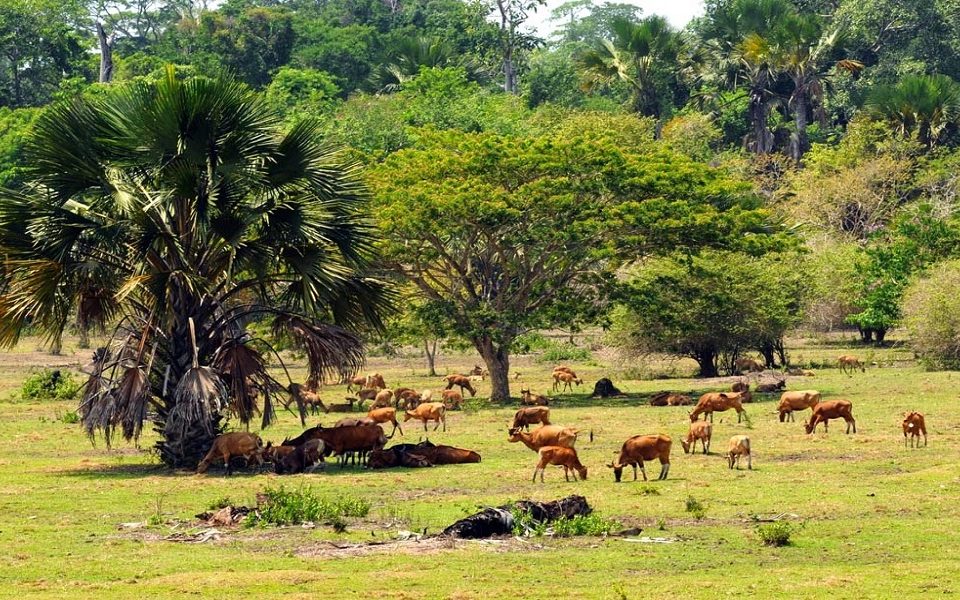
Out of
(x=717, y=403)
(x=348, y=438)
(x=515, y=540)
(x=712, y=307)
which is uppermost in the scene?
(x=712, y=307)

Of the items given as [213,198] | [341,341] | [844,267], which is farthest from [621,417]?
[844,267]

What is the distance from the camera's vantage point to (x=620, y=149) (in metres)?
43.1

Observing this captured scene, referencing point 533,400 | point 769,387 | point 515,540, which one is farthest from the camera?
point 769,387

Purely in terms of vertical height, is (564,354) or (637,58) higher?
(637,58)

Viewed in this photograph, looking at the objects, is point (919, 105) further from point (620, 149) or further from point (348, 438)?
point (348, 438)

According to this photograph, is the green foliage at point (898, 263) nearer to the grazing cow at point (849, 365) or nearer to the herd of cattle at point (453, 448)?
the grazing cow at point (849, 365)

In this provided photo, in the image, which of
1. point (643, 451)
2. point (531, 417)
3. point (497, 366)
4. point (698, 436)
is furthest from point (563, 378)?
point (643, 451)

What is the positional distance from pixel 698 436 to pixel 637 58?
62766 millimetres

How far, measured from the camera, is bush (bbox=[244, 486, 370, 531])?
20.6m

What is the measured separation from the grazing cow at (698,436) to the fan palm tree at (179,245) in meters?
6.32

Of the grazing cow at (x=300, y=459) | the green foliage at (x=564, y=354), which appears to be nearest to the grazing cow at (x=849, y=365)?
the green foliage at (x=564, y=354)

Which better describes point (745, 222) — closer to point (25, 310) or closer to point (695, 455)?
point (695, 455)

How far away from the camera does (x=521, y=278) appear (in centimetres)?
4422

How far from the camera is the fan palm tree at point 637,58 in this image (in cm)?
8712
